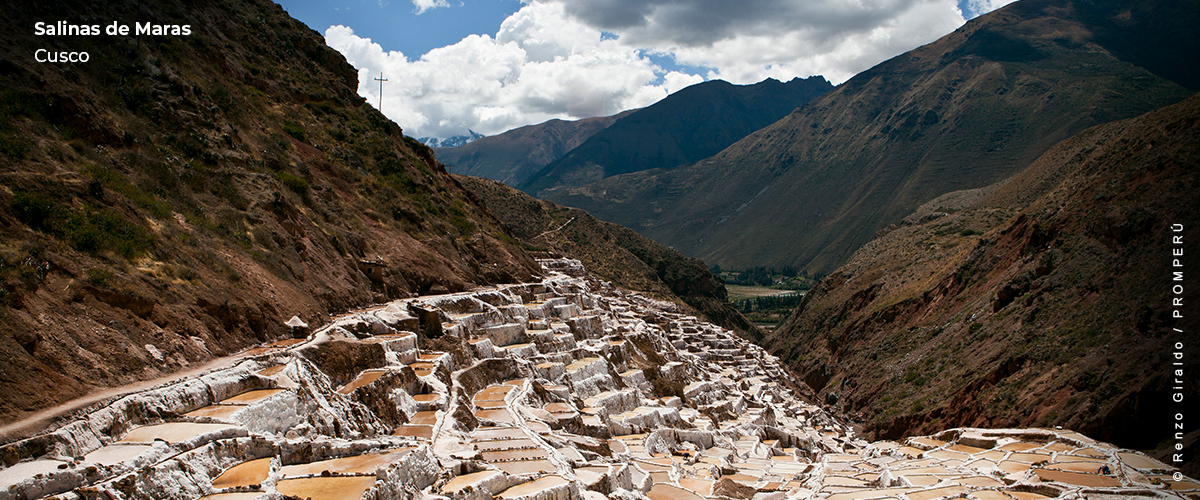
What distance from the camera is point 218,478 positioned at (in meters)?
12.7

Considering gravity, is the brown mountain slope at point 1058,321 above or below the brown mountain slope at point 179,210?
below

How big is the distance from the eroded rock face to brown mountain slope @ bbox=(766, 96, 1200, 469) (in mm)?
3722

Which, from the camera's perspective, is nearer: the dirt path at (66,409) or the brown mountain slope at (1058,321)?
the dirt path at (66,409)

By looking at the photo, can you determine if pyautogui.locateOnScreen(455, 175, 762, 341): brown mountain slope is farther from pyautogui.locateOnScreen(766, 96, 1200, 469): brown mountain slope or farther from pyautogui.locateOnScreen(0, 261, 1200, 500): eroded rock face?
pyautogui.locateOnScreen(0, 261, 1200, 500): eroded rock face

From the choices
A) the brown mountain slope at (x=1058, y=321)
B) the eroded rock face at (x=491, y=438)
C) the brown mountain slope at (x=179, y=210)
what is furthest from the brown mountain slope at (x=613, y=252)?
the eroded rock face at (x=491, y=438)

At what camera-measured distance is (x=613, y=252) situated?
339 ft

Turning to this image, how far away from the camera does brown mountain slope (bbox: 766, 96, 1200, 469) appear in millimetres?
28859

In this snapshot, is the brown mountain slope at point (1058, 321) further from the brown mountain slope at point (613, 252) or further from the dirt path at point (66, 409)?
the brown mountain slope at point (613, 252)

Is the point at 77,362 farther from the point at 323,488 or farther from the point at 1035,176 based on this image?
the point at 1035,176

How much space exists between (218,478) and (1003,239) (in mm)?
57019

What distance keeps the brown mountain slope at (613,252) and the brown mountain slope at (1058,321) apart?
1321 inches

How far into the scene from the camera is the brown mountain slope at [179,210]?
50.3 feet

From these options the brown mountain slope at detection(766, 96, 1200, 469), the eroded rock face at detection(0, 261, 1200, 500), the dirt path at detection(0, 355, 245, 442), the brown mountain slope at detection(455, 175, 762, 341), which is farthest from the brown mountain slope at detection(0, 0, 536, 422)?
the brown mountain slope at detection(455, 175, 762, 341)

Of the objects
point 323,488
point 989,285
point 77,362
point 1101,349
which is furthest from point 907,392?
point 77,362
